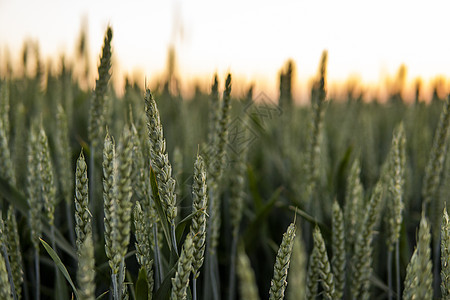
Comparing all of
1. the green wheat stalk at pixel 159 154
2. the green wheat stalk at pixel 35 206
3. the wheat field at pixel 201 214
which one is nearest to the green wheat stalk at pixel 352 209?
the wheat field at pixel 201 214

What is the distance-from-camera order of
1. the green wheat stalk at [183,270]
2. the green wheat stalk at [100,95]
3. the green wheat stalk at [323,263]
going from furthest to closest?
the green wheat stalk at [100,95] < the green wheat stalk at [323,263] < the green wheat stalk at [183,270]

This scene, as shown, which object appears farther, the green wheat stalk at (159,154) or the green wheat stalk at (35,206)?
the green wheat stalk at (35,206)

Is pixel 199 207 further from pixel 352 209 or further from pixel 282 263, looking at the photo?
pixel 352 209

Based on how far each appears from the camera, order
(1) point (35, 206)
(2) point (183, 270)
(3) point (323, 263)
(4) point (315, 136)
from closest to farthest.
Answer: (2) point (183, 270) → (3) point (323, 263) → (1) point (35, 206) → (4) point (315, 136)

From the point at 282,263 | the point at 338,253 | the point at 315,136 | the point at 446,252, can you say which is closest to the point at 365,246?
the point at 338,253

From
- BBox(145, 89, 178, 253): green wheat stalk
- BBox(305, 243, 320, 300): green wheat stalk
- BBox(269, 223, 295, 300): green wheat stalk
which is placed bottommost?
BBox(305, 243, 320, 300): green wheat stalk

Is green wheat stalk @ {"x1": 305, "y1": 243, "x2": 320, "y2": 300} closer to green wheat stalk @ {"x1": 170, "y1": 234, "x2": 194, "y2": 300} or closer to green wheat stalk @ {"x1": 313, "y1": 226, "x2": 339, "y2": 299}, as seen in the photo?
Answer: green wheat stalk @ {"x1": 313, "y1": 226, "x2": 339, "y2": 299}

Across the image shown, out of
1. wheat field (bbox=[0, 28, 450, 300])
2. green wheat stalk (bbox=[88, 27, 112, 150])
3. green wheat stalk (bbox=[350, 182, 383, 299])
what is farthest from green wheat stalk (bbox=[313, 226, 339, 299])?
green wheat stalk (bbox=[88, 27, 112, 150])

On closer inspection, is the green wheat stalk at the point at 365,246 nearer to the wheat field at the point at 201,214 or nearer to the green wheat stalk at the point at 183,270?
the wheat field at the point at 201,214

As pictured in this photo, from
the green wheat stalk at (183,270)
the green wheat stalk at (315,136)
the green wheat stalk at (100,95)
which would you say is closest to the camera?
the green wheat stalk at (183,270)

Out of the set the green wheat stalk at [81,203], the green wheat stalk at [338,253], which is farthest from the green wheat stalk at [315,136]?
the green wheat stalk at [81,203]

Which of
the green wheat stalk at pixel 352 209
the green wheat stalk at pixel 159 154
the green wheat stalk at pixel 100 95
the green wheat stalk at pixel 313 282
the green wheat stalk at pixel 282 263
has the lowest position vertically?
the green wheat stalk at pixel 313 282

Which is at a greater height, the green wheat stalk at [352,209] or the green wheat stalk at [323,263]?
the green wheat stalk at [352,209]

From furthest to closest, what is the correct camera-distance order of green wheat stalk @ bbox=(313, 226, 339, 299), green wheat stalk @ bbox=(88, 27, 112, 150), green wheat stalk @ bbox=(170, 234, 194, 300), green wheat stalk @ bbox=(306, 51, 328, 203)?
green wheat stalk @ bbox=(306, 51, 328, 203), green wheat stalk @ bbox=(88, 27, 112, 150), green wheat stalk @ bbox=(313, 226, 339, 299), green wheat stalk @ bbox=(170, 234, 194, 300)
